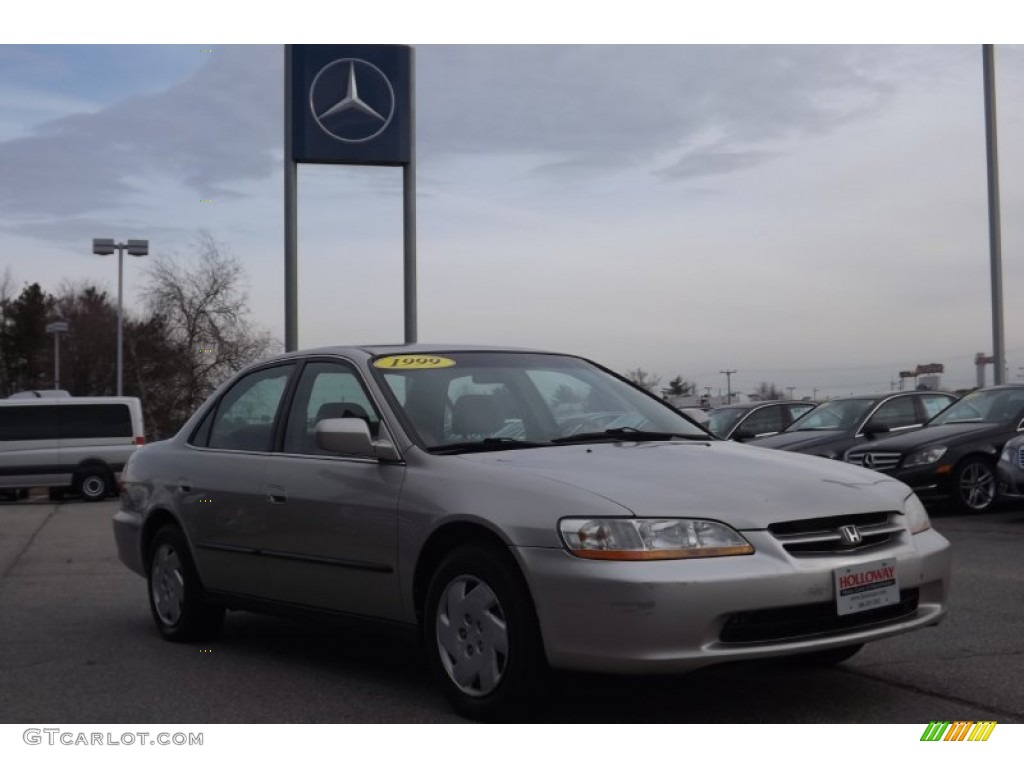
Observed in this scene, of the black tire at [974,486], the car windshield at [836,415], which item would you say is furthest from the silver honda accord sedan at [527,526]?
the car windshield at [836,415]

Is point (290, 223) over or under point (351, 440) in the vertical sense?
over

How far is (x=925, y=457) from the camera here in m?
14.8

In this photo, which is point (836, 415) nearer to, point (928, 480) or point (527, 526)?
point (928, 480)

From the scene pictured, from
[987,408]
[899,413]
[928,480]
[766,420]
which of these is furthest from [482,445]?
[766,420]

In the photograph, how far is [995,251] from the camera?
21.6 meters

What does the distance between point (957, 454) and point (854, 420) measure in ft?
7.99

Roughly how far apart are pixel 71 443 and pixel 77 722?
21.4 m

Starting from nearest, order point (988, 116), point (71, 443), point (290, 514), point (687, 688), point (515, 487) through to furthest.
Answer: point (515, 487) < point (687, 688) < point (290, 514) < point (988, 116) < point (71, 443)

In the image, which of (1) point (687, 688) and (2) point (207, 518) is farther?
(2) point (207, 518)

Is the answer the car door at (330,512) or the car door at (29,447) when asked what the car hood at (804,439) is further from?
the car door at (29,447)

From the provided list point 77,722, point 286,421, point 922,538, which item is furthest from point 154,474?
point 922,538

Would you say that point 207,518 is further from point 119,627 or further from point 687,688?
point 687,688

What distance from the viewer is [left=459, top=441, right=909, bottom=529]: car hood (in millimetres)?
4766

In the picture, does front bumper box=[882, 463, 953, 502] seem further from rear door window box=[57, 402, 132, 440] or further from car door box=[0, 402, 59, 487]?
car door box=[0, 402, 59, 487]
